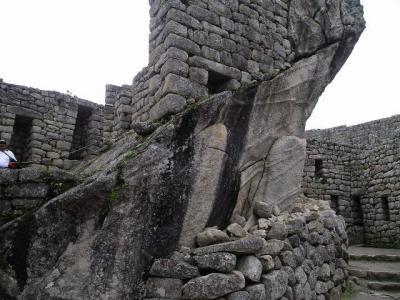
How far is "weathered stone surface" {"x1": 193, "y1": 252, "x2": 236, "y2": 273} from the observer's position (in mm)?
3696

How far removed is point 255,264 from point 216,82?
302 centimetres

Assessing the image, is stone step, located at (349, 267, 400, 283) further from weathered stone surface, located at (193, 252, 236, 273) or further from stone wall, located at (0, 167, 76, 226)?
stone wall, located at (0, 167, 76, 226)

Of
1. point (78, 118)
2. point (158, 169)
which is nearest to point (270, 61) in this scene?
point (158, 169)

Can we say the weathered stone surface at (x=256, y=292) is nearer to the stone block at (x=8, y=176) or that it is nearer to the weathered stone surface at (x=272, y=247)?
the weathered stone surface at (x=272, y=247)

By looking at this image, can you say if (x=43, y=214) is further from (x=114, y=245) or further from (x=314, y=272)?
(x=314, y=272)

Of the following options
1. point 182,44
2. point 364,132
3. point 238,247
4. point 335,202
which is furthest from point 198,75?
point 364,132

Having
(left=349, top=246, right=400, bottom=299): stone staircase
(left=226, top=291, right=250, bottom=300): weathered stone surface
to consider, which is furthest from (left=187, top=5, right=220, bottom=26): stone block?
(left=349, top=246, right=400, bottom=299): stone staircase

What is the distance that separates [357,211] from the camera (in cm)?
1306

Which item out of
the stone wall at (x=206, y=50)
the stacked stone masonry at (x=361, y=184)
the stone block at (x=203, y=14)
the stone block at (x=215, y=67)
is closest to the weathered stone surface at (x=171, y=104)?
the stone wall at (x=206, y=50)

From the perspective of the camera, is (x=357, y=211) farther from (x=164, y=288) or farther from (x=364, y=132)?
(x=164, y=288)

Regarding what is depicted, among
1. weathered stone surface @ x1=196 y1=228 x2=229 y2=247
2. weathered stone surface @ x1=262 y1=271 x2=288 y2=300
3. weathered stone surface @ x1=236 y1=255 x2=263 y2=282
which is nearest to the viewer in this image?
weathered stone surface @ x1=236 y1=255 x2=263 y2=282

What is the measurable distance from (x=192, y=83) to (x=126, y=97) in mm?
2792

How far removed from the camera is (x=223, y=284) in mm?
3586

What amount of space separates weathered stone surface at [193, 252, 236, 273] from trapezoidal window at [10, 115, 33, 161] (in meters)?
7.29
